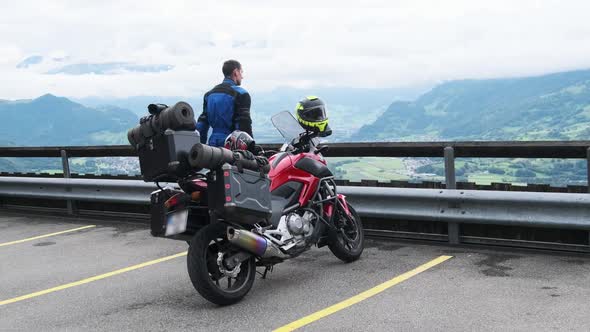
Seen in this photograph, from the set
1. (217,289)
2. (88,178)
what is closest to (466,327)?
(217,289)

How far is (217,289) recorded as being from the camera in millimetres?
5023

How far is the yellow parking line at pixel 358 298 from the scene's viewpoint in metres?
4.65

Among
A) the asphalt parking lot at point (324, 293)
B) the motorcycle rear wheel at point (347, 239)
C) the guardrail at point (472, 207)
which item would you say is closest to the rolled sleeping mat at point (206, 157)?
the asphalt parking lot at point (324, 293)

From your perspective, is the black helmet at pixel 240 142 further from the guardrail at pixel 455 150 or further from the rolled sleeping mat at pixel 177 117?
the guardrail at pixel 455 150

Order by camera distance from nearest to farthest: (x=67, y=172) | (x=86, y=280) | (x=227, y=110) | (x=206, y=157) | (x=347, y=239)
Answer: (x=206, y=157), (x=86, y=280), (x=347, y=239), (x=227, y=110), (x=67, y=172)

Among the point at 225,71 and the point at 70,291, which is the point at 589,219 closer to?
the point at 225,71

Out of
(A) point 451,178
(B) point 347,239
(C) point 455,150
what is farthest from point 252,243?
(C) point 455,150

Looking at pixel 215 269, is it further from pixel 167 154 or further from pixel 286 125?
pixel 286 125

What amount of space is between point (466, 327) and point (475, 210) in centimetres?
261

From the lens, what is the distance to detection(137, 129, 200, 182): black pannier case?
4.97 metres

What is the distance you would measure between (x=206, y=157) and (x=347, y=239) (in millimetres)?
2139

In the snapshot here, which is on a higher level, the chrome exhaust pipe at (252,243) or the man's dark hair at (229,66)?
the man's dark hair at (229,66)

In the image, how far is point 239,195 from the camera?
200 inches

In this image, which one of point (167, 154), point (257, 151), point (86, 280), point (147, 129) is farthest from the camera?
point (86, 280)
